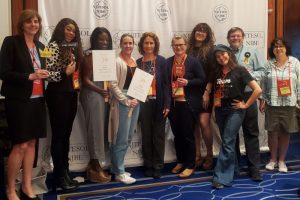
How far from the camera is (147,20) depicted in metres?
4.21

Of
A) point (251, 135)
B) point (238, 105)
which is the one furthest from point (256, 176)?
point (238, 105)

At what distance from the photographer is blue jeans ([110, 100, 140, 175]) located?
366cm

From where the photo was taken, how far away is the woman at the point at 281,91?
393 centimetres

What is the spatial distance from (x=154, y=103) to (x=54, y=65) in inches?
44.6

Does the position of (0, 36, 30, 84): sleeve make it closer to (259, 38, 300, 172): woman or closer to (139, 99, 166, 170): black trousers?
(139, 99, 166, 170): black trousers

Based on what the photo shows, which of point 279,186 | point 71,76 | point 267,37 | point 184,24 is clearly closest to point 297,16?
point 267,37

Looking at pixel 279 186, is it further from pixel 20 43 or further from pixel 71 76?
pixel 20 43

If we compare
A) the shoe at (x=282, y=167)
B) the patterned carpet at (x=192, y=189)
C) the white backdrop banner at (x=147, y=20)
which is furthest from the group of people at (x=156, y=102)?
the white backdrop banner at (x=147, y=20)

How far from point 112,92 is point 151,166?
3.09ft

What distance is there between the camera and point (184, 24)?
4.36m

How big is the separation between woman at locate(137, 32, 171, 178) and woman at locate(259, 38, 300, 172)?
115cm

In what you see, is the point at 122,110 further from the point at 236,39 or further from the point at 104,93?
the point at 236,39

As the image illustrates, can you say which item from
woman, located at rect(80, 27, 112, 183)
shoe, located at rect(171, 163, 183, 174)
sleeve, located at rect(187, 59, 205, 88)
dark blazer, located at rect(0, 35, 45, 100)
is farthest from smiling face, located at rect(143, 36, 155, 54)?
shoe, located at rect(171, 163, 183, 174)

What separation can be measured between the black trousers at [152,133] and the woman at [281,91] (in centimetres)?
121
